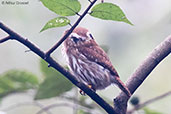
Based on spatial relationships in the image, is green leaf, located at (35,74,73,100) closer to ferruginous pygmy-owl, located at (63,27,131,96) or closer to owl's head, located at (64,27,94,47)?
ferruginous pygmy-owl, located at (63,27,131,96)

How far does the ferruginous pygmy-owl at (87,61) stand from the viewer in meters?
1.95

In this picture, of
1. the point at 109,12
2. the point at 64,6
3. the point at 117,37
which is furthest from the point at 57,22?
the point at 117,37

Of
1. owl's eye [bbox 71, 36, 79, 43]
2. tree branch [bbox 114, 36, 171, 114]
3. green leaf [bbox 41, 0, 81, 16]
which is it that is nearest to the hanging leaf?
owl's eye [bbox 71, 36, 79, 43]

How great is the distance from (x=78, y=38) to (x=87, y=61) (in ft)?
0.50

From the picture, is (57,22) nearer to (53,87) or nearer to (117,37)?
(53,87)

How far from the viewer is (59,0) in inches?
46.9

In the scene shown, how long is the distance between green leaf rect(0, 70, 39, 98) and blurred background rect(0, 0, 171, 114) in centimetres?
220

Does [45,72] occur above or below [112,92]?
above

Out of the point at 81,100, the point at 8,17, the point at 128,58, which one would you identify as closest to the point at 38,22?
the point at 8,17

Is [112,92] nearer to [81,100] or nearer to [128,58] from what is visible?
[128,58]

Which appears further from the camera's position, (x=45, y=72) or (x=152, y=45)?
(x=152, y=45)

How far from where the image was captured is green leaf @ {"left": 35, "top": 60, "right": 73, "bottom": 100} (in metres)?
1.72

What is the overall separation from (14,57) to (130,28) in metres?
1.77

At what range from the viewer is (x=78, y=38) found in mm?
1980
